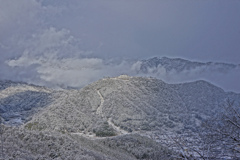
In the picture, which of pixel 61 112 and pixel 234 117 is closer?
pixel 234 117

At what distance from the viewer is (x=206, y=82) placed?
108000mm

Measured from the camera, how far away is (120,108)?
2731 inches

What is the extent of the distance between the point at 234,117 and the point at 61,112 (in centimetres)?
5863

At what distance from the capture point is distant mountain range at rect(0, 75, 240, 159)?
54.5 meters

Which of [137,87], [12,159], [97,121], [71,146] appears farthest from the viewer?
[137,87]

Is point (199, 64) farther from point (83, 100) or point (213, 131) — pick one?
point (213, 131)

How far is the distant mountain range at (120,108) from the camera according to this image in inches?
2146

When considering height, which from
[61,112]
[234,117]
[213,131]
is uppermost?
[234,117]

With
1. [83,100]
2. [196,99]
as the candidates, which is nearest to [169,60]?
[196,99]

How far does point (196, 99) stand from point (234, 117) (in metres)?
91.2

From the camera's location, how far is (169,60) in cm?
18675

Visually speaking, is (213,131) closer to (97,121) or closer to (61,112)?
(97,121)

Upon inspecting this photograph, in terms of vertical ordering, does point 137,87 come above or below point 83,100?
above

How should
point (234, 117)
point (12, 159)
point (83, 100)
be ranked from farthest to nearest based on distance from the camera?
point (83, 100), point (12, 159), point (234, 117)
